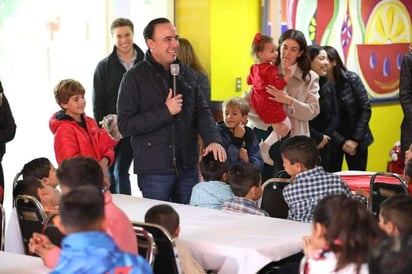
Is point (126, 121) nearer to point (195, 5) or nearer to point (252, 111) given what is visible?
point (252, 111)

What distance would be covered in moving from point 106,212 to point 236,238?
0.97 meters

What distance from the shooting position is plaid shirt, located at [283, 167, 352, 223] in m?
Result: 4.72

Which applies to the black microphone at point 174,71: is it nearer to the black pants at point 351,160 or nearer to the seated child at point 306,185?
the seated child at point 306,185

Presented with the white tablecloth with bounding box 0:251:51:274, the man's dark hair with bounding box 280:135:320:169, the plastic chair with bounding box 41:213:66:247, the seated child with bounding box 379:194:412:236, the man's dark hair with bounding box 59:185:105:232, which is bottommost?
the white tablecloth with bounding box 0:251:51:274

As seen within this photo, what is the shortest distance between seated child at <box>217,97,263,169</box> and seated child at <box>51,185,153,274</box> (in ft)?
11.3

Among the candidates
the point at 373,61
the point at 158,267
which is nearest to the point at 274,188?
the point at 158,267

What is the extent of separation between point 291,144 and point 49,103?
110 inches

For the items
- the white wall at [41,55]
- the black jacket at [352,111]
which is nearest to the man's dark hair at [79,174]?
the white wall at [41,55]

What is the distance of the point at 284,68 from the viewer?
680 cm

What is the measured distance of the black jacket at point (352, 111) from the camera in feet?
24.9

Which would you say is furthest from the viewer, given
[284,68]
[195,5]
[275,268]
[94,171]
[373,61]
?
[373,61]

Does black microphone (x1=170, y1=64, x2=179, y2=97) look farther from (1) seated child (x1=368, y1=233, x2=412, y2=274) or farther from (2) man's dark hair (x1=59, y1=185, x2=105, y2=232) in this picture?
(1) seated child (x1=368, y1=233, x2=412, y2=274)

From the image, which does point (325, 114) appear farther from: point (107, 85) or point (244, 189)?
point (244, 189)


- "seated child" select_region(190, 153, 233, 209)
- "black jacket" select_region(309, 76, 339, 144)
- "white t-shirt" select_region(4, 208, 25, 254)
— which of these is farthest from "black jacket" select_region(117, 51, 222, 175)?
"black jacket" select_region(309, 76, 339, 144)
